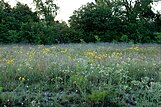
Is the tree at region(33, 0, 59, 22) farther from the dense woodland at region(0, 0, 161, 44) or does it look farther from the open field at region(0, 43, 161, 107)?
the open field at region(0, 43, 161, 107)

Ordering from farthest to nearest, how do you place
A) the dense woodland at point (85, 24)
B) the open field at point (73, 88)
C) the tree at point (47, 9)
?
the tree at point (47, 9) < the dense woodland at point (85, 24) < the open field at point (73, 88)

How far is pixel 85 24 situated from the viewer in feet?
84.4

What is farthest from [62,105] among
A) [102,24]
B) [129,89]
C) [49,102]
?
[102,24]

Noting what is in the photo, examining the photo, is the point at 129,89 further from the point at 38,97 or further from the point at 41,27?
the point at 41,27

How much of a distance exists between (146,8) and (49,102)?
79.2 feet

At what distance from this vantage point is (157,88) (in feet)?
19.6

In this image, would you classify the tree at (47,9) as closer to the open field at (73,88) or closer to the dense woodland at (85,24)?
the dense woodland at (85,24)

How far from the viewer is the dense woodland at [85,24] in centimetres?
2197

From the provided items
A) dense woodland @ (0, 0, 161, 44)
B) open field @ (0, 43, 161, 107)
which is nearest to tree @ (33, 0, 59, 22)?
dense woodland @ (0, 0, 161, 44)

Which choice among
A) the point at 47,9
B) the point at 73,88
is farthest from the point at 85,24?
the point at 73,88

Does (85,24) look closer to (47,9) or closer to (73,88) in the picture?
(47,9)

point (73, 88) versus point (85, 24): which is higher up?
point (85, 24)

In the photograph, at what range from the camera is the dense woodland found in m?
22.0

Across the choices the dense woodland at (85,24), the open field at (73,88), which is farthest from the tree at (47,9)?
the open field at (73,88)
